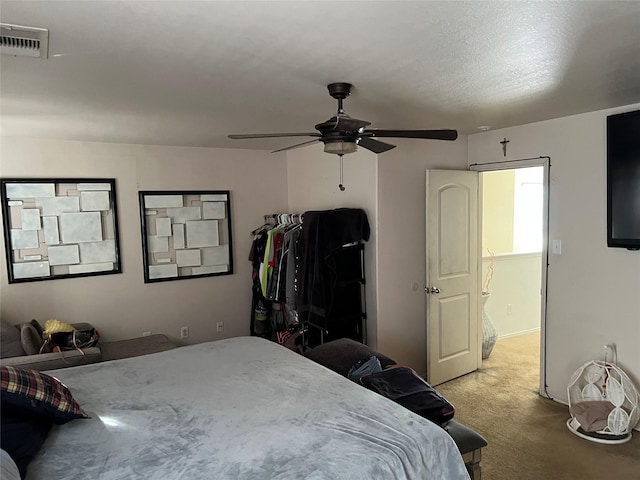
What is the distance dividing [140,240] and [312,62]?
308cm

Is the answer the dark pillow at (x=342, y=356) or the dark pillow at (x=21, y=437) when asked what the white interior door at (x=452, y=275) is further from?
the dark pillow at (x=21, y=437)

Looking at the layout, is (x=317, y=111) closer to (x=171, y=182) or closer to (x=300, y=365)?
(x=300, y=365)

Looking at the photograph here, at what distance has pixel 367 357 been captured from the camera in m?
2.78

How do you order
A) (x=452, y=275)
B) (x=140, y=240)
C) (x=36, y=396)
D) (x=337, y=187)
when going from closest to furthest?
(x=36, y=396), (x=452, y=275), (x=337, y=187), (x=140, y=240)

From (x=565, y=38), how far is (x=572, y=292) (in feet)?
7.67

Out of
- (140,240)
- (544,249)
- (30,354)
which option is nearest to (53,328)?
(30,354)

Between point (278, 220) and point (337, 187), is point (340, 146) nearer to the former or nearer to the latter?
point (337, 187)

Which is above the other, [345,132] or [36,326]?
[345,132]

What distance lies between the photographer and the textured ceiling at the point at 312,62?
158 centimetres

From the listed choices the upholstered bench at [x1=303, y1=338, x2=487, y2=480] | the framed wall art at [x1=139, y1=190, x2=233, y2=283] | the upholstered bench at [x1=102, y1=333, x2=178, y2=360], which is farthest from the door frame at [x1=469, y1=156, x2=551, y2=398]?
the upholstered bench at [x1=102, y1=333, x2=178, y2=360]

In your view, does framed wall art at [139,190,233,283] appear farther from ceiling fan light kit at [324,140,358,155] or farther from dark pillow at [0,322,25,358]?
ceiling fan light kit at [324,140,358,155]

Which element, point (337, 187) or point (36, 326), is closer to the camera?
point (36, 326)

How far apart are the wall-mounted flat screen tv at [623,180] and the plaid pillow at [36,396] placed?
11.2 ft

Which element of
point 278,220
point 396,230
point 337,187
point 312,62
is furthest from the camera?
point 278,220
